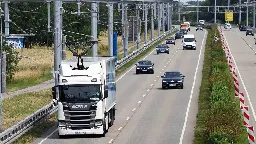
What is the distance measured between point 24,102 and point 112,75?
10.8 metres

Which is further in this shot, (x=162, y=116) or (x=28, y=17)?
(x=28, y=17)

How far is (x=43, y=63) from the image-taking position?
273 ft

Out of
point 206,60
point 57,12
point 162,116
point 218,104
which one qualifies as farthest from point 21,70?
point 218,104

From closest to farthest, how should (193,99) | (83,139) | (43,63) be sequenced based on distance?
(83,139)
(193,99)
(43,63)

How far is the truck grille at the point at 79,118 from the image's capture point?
3509cm

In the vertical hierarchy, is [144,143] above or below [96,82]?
→ below

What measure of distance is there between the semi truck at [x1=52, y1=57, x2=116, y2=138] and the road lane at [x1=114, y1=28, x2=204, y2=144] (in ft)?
4.42

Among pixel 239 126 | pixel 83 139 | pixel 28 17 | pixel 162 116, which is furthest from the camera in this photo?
pixel 28 17

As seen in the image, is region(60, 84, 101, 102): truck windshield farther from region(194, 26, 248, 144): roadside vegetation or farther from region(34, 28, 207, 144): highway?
region(194, 26, 248, 144): roadside vegetation

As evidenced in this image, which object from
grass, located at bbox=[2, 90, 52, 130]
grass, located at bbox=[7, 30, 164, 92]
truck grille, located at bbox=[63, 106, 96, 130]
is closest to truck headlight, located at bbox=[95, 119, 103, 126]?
truck grille, located at bbox=[63, 106, 96, 130]

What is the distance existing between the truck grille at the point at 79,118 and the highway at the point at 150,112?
2.00 ft

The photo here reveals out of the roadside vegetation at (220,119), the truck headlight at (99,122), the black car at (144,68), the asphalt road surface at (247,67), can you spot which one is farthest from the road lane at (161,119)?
the black car at (144,68)

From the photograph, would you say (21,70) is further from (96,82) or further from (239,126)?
(239,126)

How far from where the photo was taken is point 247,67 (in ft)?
265
